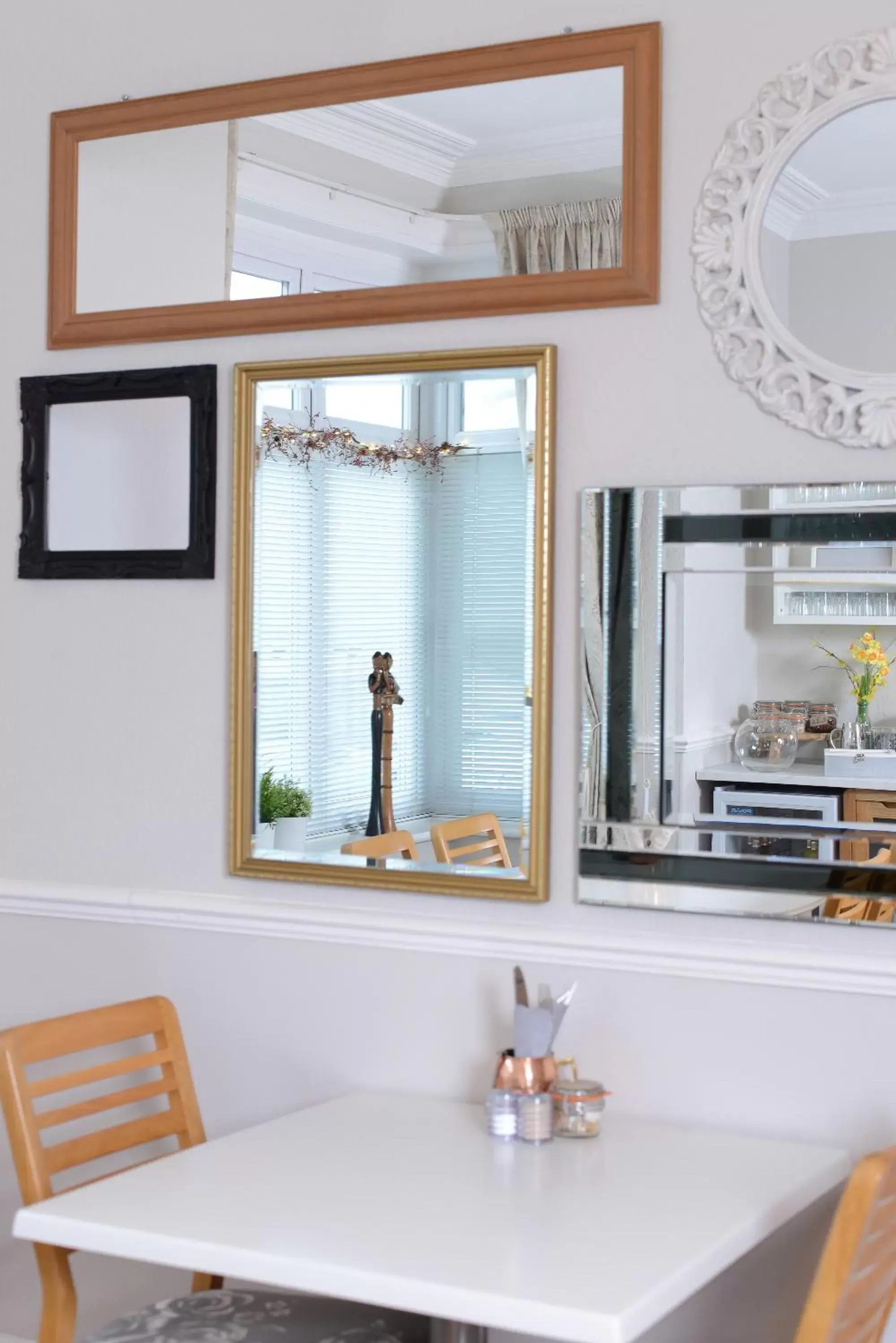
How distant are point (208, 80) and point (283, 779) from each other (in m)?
1.14

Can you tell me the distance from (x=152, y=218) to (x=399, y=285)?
48 cm

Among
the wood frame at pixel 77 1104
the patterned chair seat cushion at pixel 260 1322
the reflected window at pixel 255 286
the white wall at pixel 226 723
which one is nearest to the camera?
the patterned chair seat cushion at pixel 260 1322

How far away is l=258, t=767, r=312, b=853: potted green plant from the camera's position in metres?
2.54

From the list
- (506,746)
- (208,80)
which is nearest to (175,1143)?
(506,746)

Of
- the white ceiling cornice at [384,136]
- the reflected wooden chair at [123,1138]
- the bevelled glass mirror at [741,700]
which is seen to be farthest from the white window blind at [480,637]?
the reflected wooden chair at [123,1138]

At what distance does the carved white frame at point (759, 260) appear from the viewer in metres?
2.12

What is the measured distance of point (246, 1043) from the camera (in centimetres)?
259

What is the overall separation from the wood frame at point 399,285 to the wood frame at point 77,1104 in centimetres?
108

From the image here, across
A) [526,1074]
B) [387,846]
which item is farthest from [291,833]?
[526,1074]

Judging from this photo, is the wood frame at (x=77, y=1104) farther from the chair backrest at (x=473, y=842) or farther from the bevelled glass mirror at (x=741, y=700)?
the bevelled glass mirror at (x=741, y=700)

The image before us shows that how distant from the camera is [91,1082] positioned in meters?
2.36

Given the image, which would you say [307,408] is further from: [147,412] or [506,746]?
[506,746]

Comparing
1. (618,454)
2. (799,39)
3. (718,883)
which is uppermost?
(799,39)

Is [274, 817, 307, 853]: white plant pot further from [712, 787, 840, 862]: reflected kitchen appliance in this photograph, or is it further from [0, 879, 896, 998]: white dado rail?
[712, 787, 840, 862]: reflected kitchen appliance
